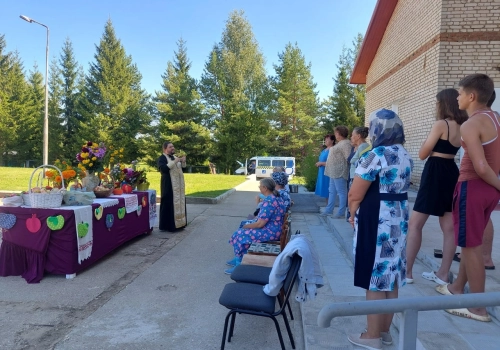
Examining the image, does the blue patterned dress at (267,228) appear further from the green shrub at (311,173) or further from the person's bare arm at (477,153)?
the green shrub at (311,173)

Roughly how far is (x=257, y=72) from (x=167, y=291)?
118ft

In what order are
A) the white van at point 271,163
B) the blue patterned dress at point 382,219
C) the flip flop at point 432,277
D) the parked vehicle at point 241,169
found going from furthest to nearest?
the parked vehicle at point 241,169 < the white van at point 271,163 < the flip flop at point 432,277 < the blue patterned dress at point 382,219

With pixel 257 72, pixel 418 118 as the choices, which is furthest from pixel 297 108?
pixel 418 118

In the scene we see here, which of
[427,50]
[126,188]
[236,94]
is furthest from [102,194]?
[236,94]

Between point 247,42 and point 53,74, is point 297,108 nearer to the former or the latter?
point 247,42

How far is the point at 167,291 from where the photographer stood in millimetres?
4164

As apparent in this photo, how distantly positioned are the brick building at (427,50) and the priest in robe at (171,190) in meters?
6.17

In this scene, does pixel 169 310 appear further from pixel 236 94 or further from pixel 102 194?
pixel 236 94

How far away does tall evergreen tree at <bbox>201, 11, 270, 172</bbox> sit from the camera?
35688 millimetres

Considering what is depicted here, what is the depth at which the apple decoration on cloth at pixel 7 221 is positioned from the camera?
4.43 m

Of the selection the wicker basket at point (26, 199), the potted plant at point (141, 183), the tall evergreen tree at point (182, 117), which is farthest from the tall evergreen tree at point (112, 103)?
the wicker basket at point (26, 199)

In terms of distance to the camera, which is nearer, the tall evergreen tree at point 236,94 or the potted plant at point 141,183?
the potted plant at point 141,183

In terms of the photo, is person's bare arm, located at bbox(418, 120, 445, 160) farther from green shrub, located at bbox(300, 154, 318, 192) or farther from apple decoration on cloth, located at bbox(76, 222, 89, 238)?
green shrub, located at bbox(300, 154, 318, 192)

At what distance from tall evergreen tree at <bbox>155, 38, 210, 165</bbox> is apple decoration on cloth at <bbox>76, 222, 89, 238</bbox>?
30574mm
